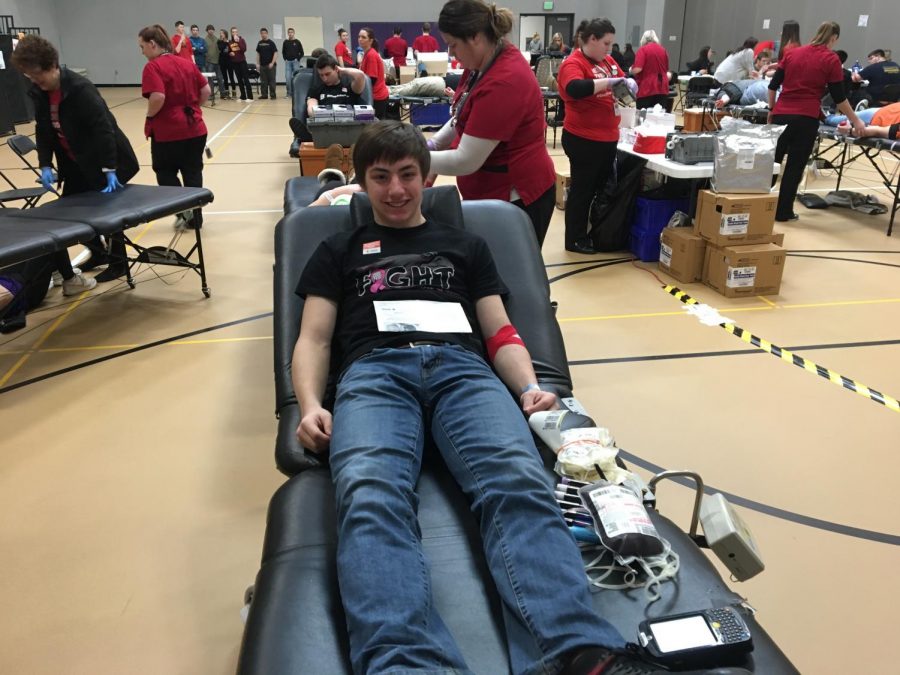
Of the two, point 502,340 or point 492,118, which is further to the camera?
point 492,118

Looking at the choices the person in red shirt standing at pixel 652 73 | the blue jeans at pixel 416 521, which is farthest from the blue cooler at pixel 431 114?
the blue jeans at pixel 416 521

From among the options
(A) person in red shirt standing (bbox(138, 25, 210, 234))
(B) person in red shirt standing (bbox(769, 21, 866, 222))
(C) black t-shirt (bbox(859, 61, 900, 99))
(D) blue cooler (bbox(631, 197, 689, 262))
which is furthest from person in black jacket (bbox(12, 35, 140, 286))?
(C) black t-shirt (bbox(859, 61, 900, 99))

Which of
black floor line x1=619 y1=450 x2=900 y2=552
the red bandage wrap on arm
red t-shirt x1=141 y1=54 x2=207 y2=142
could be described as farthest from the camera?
red t-shirt x1=141 y1=54 x2=207 y2=142

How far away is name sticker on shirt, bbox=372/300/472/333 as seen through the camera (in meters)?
1.91

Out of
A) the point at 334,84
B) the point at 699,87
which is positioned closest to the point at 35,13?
the point at 334,84

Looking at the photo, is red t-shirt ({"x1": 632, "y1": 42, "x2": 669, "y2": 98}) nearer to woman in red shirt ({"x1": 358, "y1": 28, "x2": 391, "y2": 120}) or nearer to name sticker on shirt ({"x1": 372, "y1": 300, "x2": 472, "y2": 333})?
woman in red shirt ({"x1": 358, "y1": 28, "x2": 391, "y2": 120})

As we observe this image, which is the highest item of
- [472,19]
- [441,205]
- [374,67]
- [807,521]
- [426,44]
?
[426,44]

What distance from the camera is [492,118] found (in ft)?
8.53

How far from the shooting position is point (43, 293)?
→ 425 centimetres

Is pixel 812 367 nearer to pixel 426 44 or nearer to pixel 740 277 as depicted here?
pixel 740 277

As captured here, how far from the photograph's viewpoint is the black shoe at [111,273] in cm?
459

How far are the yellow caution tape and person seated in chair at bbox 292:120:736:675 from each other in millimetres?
1962

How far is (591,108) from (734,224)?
123 cm

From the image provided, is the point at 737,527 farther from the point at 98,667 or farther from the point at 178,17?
the point at 178,17
